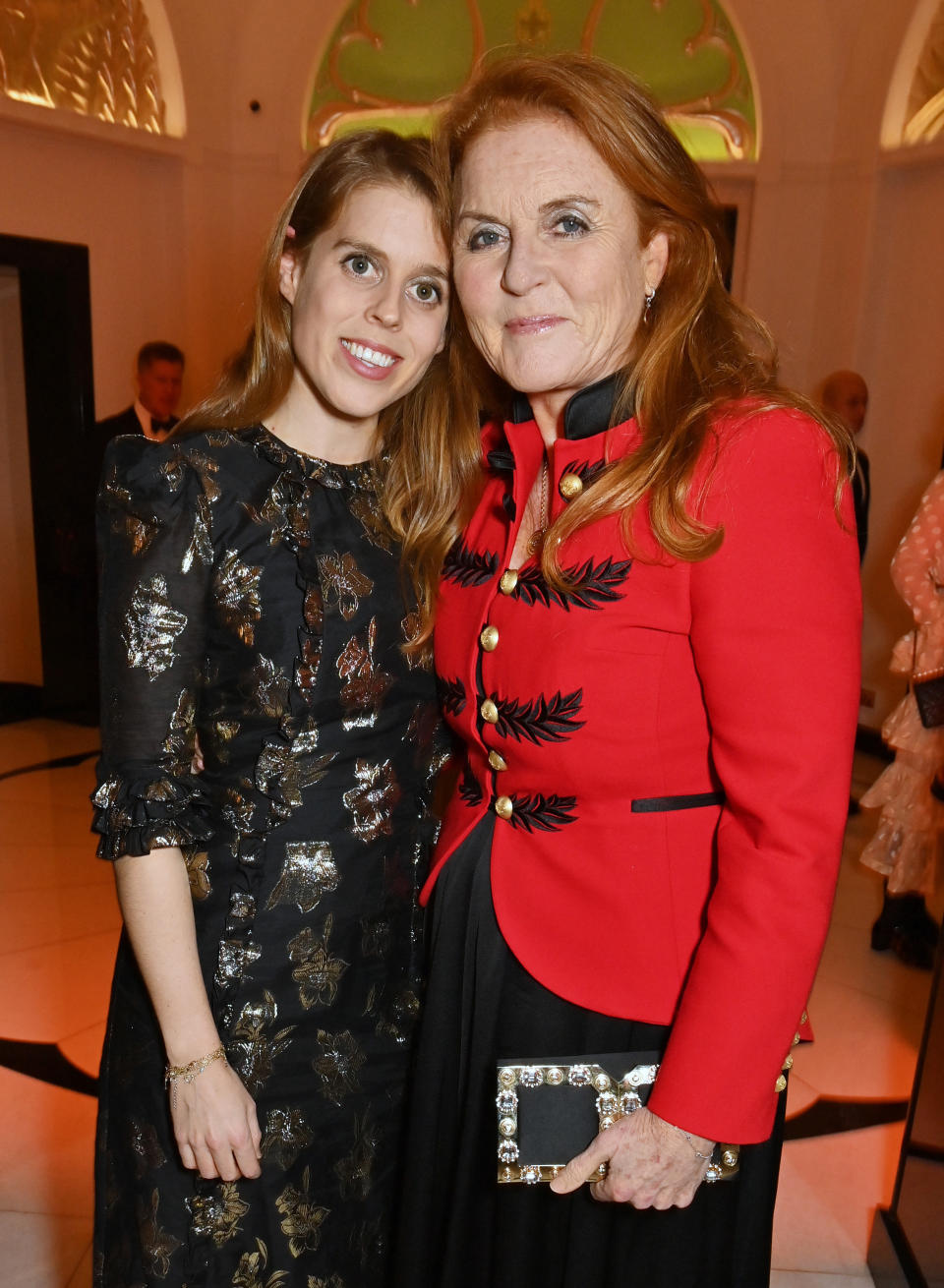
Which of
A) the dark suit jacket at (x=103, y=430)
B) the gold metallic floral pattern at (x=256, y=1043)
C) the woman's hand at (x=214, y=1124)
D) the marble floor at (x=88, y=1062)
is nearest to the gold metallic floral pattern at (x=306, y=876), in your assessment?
the gold metallic floral pattern at (x=256, y=1043)

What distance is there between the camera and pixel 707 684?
123cm

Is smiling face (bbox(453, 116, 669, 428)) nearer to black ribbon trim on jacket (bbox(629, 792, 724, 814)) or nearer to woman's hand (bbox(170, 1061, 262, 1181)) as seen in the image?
black ribbon trim on jacket (bbox(629, 792, 724, 814))

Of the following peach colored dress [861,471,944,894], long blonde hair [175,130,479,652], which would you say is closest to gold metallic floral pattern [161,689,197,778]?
long blonde hair [175,130,479,652]

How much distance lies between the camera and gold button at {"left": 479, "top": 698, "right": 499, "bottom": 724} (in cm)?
143

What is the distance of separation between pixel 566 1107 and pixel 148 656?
753 millimetres

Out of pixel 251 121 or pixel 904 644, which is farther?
pixel 251 121

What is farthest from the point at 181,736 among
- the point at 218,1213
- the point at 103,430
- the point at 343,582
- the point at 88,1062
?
the point at 103,430

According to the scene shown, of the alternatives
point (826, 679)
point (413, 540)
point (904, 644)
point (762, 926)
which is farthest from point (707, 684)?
point (904, 644)

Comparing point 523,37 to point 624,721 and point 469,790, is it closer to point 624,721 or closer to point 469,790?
point 469,790

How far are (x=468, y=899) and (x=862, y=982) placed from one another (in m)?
2.82

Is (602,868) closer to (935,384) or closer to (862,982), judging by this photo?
(862,982)

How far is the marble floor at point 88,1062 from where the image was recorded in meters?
2.51

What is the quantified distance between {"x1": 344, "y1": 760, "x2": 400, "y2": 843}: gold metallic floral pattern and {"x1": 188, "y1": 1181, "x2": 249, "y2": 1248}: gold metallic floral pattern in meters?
0.52

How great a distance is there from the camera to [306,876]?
155 cm
